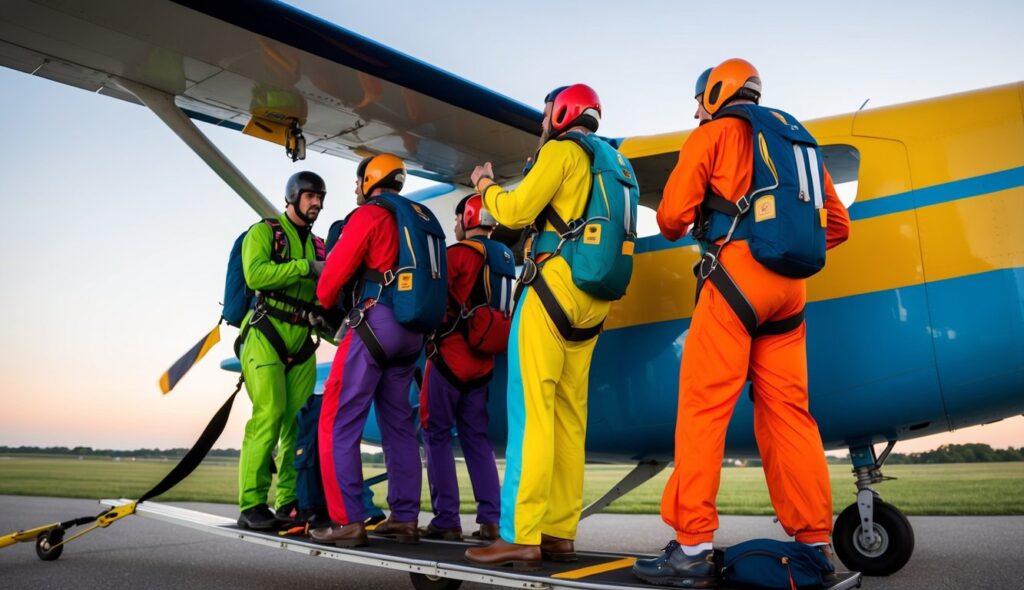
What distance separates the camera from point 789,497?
2.59 meters

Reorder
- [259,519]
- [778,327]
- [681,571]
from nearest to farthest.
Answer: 1. [681,571]
2. [778,327]
3. [259,519]

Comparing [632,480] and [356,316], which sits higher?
[356,316]

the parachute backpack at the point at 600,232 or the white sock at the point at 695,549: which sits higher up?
the parachute backpack at the point at 600,232

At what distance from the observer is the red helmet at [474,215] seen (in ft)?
14.6

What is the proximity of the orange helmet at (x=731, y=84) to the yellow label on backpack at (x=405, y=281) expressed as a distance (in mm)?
1572

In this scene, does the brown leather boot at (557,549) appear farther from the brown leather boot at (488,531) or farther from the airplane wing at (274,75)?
the airplane wing at (274,75)

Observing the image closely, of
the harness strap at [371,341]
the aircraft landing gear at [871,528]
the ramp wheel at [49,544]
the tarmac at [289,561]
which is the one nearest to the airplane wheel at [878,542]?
the aircraft landing gear at [871,528]

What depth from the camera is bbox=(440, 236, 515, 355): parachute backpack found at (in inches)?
158

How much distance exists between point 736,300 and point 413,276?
5.33 ft

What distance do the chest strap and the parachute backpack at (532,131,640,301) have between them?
13.5 inches

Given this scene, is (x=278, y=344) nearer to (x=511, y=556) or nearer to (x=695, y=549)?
(x=511, y=556)

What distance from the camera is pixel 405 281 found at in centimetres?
361

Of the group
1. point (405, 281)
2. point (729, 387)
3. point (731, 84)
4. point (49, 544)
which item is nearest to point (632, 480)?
point (405, 281)

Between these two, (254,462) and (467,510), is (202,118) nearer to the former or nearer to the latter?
(254,462)
